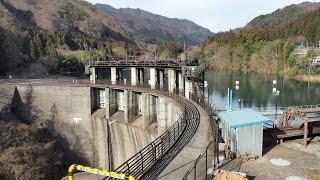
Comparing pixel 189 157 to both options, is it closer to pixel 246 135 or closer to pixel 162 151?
pixel 162 151

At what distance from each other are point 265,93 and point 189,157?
5768 cm

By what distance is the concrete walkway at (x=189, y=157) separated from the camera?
1527 centimetres

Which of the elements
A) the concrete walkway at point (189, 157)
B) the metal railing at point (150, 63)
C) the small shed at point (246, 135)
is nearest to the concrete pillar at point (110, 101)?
the metal railing at point (150, 63)

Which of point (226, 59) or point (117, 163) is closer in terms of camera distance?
point (117, 163)

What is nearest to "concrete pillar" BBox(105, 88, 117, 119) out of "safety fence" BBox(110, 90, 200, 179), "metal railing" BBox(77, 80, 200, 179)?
"metal railing" BBox(77, 80, 200, 179)

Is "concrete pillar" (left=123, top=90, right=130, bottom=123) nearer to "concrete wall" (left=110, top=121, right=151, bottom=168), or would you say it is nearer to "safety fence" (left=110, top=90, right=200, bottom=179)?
"concrete wall" (left=110, top=121, right=151, bottom=168)

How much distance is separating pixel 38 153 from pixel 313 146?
2969 centimetres

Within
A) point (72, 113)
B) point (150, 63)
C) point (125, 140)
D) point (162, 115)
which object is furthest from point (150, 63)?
point (162, 115)

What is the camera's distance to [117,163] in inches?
1672

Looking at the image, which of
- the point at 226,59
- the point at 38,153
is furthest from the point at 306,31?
the point at 38,153

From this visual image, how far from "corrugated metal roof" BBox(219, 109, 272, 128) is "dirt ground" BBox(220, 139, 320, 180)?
188cm

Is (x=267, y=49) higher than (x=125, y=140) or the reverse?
higher

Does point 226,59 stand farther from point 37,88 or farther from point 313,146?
point 313,146

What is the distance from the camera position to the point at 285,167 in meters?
17.2
